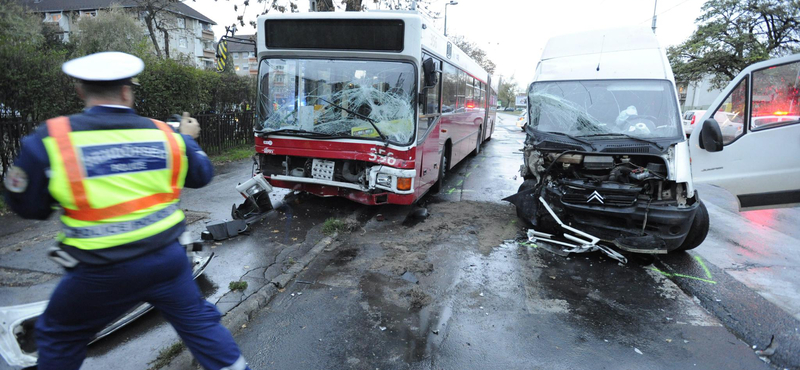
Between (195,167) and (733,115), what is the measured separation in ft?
18.3

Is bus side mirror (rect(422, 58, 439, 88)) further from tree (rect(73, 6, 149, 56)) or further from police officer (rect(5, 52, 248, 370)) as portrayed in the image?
tree (rect(73, 6, 149, 56))

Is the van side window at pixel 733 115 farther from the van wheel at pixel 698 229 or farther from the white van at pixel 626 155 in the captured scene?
the van wheel at pixel 698 229

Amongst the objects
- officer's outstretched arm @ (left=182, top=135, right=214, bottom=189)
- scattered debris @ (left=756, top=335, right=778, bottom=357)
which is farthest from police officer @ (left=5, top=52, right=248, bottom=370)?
scattered debris @ (left=756, top=335, right=778, bottom=357)

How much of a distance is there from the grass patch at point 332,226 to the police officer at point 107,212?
376cm

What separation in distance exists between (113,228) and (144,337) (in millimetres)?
1937

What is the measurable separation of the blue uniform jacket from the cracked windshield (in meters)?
5.48

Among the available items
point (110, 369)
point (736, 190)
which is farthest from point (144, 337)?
point (736, 190)

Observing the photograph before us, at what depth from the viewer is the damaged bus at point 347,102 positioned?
611 centimetres

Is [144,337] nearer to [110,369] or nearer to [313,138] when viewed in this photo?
[110,369]

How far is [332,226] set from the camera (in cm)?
599

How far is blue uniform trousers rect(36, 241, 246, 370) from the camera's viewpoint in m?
1.87

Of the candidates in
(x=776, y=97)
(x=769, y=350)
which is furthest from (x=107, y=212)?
(x=776, y=97)

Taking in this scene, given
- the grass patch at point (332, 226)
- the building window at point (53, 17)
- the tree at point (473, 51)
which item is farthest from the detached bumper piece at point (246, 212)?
the building window at point (53, 17)

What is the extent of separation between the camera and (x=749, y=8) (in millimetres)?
26672
